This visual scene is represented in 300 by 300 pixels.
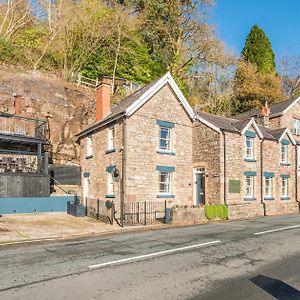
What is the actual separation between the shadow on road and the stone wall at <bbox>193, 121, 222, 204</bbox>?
16025mm

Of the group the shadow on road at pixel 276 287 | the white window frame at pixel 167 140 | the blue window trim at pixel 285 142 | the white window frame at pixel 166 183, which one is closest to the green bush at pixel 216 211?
the white window frame at pixel 166 183

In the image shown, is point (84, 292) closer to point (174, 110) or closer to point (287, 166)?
point (174, 110)

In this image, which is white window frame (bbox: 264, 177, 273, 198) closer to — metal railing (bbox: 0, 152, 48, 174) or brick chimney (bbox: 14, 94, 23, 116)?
metal railing (bbox: 0, 152, 48, 174)

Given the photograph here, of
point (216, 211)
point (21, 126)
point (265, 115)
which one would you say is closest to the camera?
point (216, 211)

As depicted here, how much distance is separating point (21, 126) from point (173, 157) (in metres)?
13.0

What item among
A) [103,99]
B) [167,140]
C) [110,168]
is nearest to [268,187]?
[167,140]

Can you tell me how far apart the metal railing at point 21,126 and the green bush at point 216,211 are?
517 inches

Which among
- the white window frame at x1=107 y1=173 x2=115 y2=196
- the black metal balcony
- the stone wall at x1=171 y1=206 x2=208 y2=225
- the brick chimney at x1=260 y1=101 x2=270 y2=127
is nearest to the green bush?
the stone wall at x1=171 y1=206 x2=208 y2=225

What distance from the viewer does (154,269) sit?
28.5 feet

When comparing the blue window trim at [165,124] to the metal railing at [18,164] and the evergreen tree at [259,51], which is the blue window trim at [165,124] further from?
the evergreen tree at [259,51]

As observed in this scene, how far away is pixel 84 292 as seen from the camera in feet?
22.6

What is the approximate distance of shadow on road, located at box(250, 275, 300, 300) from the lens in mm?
6785

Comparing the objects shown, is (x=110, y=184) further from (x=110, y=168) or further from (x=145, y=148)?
(x=145, y=148)

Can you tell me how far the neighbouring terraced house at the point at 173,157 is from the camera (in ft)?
71.3
